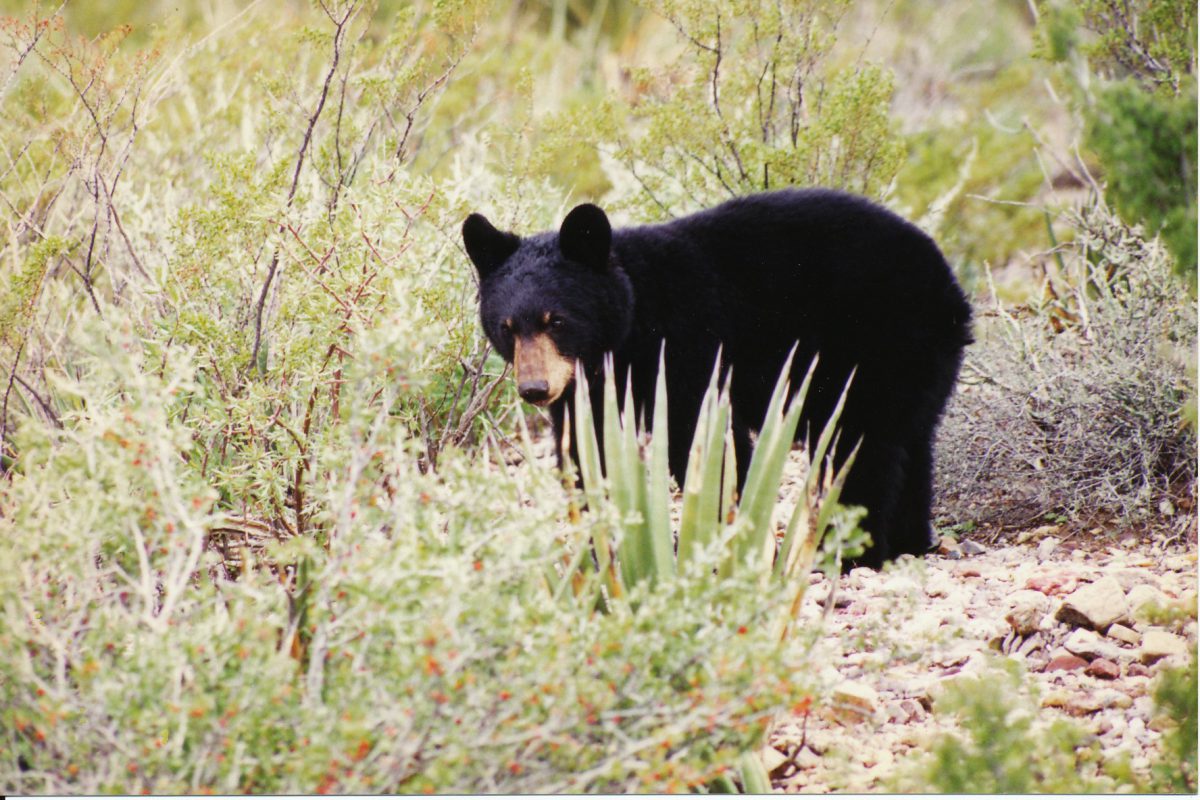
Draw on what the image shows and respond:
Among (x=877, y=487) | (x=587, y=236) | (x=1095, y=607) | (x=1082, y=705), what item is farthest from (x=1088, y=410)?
(x=587, y=236)

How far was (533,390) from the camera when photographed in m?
3.61

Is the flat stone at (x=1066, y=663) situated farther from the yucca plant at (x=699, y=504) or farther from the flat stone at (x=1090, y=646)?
the yucca plant at (x=699, y=504)

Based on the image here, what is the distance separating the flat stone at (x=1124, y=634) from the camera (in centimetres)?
317

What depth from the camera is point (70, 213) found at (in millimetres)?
5504

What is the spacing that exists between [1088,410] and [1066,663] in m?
1.45

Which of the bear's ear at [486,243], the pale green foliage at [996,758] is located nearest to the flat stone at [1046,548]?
the pale green foliage at [996,758]

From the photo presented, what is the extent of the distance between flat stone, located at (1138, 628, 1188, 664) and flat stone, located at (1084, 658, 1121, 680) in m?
0.08

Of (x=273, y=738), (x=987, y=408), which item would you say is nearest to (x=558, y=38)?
(x=987, y=408)

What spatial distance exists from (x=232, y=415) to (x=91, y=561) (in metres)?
1.54

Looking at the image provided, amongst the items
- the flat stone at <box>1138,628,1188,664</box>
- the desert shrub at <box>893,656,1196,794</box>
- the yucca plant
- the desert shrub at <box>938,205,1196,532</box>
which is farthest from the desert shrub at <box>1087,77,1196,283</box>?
the desert shrub at <box>938,205,1196,532</box>

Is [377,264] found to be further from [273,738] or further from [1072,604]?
[1072,604]

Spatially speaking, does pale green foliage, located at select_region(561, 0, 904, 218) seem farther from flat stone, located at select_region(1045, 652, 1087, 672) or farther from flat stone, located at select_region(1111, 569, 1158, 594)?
flat stone, located at select_region(1045, 652, 1087, 672)

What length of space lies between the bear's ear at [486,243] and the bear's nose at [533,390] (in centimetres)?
65

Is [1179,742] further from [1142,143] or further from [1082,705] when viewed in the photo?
[1142,143]
